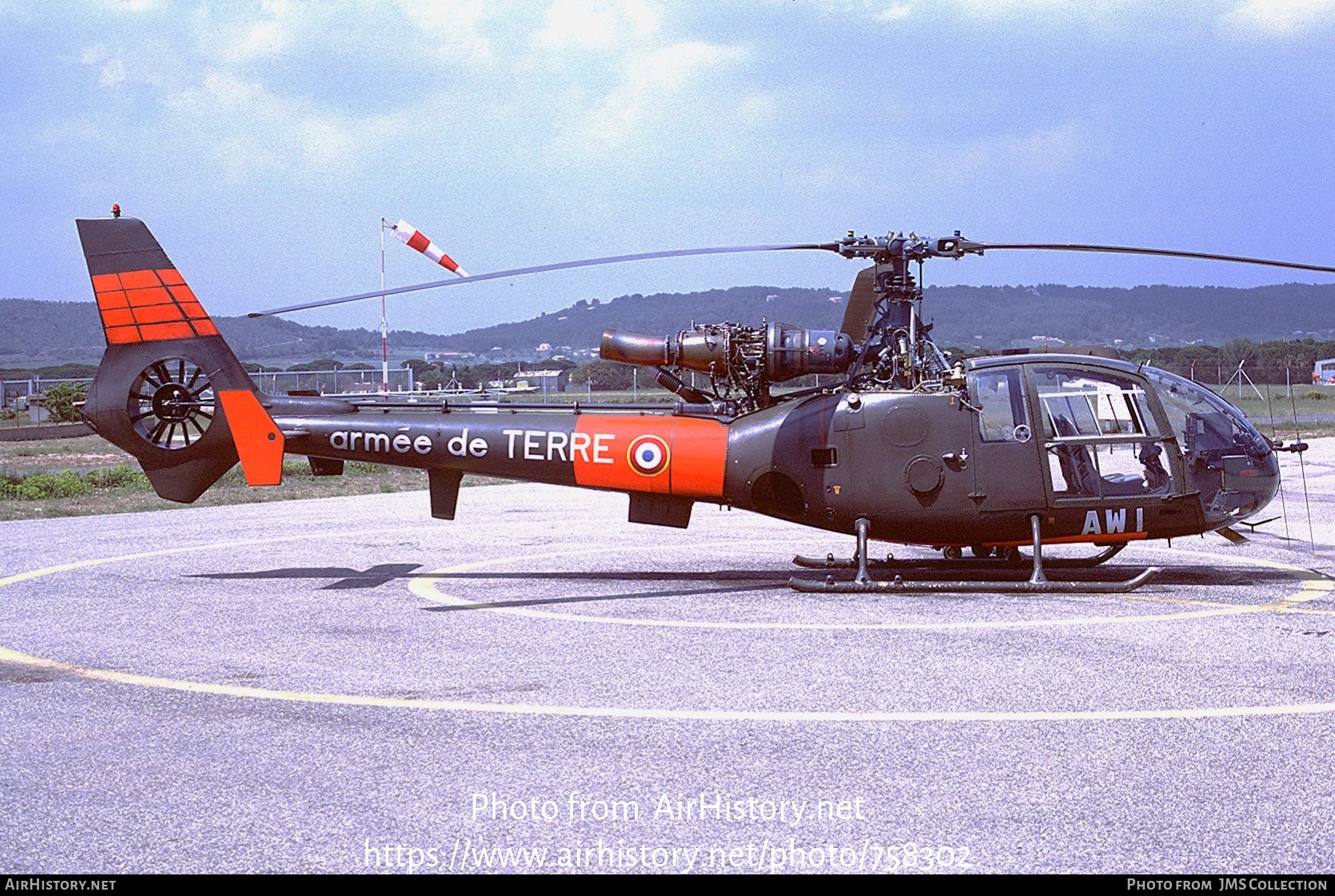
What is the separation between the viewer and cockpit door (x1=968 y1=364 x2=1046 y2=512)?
12336mm

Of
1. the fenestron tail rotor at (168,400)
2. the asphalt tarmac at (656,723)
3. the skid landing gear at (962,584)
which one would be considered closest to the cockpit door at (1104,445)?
the skid landing gear at (962,584)

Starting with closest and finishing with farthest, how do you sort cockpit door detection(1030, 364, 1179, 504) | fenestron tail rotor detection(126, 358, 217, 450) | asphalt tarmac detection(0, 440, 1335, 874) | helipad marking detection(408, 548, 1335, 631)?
asphalt tarmac detection(0, 440, 1335, 874)
helipad marking detection(408, 548, 1335, 631)
cockpit door detection(1030, 364, 1179, 504)
fenestron tail rotor detection(126, 358, 217, 450)

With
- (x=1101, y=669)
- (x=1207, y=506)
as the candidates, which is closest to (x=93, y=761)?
(x=1101, y=669)

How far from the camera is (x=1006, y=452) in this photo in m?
12.4

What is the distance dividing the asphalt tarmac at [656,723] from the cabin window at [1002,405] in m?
1.64

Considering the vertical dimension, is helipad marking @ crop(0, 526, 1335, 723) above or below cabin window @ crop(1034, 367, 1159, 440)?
below

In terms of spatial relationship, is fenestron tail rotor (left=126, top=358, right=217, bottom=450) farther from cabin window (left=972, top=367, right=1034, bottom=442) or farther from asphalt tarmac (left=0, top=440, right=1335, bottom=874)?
cabin window (left=972, top=367, right=1034, bottom=442)

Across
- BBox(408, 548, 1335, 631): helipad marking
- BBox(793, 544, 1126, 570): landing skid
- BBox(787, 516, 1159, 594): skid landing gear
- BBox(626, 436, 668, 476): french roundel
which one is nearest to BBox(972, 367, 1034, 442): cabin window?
BBox(787, 516, 1159, 594): skid landing gear

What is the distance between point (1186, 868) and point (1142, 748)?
1.80m

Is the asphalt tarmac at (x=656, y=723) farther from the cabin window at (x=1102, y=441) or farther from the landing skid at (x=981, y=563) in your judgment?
the cabin window at (x=1102, y=441)

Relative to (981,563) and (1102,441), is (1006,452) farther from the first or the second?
(981,563)

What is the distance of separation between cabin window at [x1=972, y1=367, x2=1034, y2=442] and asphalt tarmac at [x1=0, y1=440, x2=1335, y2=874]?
1636mm

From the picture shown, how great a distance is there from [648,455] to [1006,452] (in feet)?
12.3

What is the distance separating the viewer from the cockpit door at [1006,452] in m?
12.3
